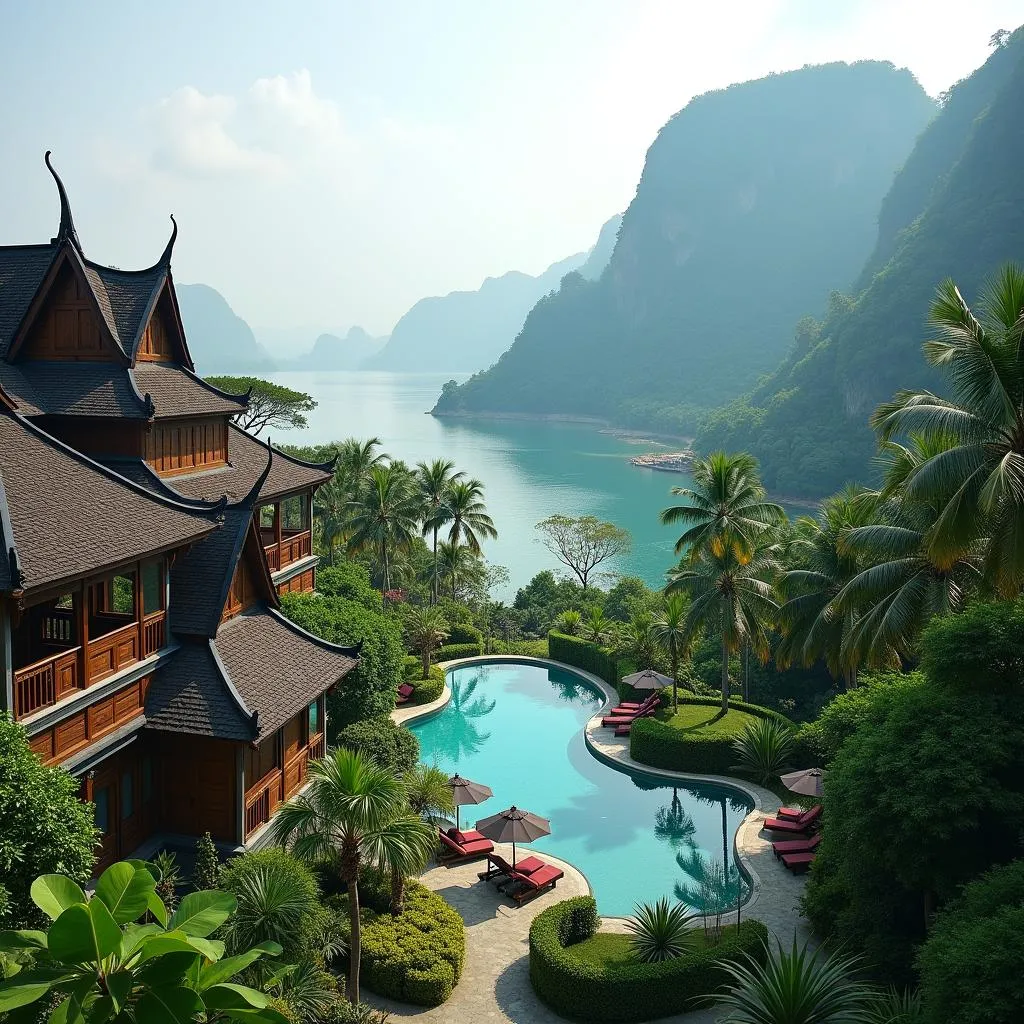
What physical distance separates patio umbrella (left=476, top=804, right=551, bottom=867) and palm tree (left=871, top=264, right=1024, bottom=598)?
8.70 metres

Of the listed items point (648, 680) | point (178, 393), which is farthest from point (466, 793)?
point (648, 680)

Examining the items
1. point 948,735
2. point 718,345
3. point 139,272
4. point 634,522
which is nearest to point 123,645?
point 139,272

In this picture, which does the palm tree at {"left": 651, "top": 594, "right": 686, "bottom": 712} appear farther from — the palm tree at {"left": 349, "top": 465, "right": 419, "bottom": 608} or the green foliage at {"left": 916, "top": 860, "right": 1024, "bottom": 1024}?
the green foliage at {"left": 916, "top": 860, "right": 1024, "bottom": 1024}

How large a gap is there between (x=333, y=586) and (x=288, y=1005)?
→ 15.2 metres

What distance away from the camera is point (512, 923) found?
16.2m

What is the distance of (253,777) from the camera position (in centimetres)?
1517

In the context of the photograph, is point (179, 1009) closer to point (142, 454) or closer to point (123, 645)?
point (123, 645)

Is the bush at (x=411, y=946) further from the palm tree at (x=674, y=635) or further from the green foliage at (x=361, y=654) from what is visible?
the palm tree at (x=674, y=635)

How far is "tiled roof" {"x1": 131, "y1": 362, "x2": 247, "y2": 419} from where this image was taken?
17234 mm

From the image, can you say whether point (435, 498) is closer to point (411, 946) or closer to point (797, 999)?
point (411, 946)

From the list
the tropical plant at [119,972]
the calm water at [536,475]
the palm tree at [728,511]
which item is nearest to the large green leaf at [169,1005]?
the tropical plant at [119,972]

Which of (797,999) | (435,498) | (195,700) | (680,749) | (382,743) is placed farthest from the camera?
(435,498)

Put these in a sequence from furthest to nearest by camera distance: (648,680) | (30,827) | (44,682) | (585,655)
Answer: (585,655) < (648,680) < (44,682) < (30,827)

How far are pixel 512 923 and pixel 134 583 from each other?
8.64 metres
